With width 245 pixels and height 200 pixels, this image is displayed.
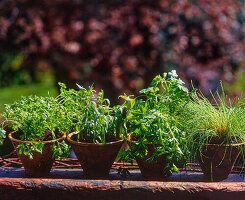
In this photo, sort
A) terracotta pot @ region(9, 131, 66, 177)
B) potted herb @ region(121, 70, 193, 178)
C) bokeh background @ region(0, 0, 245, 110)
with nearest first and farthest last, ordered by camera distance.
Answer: potted herb @ region(121, 70, 193, 178) < terracotta pot @ region(9, 131, 66, 177) < bokeh background @ region(0, 0, 245, 110)

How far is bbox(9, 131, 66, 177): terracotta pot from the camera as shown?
1.69 m

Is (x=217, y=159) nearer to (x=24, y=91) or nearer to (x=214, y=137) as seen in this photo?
(x=214, y=137)

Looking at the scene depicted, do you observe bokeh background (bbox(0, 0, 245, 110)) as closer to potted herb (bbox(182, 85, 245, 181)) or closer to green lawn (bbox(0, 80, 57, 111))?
potted herb (bbox(182, 85, 245, 181))

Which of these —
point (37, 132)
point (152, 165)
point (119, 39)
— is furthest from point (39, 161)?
point (119, 39)

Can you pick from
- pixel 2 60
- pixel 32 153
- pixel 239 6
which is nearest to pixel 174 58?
pixel 239 6

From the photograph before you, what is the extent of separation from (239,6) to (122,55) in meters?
1.64

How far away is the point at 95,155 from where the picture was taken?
1.65 m

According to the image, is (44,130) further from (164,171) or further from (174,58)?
(174,58)

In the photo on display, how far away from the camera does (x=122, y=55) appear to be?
302 cm

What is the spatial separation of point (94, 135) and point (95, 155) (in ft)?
0.33

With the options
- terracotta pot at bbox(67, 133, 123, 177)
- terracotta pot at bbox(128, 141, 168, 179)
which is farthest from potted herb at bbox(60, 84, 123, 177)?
terracotta pot at bbox(128, 141, 168, 179)

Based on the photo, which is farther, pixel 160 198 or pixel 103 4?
pixel 103 4

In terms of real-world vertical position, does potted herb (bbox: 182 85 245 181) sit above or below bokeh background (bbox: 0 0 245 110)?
below

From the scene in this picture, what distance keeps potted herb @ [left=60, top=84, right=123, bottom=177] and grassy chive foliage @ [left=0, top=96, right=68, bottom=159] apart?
0.06 m
